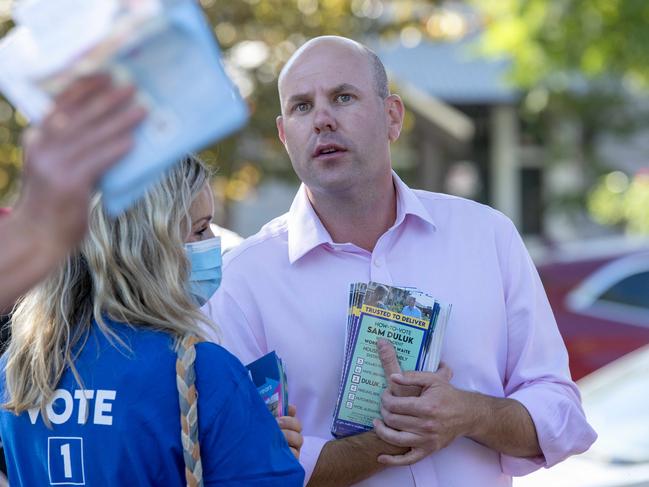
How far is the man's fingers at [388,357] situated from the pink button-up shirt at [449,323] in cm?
24

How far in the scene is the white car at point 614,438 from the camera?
471 cm

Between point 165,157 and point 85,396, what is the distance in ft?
3.45

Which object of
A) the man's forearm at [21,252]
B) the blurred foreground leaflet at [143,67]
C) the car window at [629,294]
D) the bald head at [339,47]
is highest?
the bald head at [339,47]

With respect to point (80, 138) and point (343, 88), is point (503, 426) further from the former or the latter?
point (80, 138)

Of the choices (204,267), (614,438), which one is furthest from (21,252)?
(614,438)

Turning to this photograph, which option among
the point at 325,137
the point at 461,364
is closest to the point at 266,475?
the point at 461,364

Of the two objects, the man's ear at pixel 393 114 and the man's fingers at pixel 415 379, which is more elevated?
the man's ear at pixel 393 114

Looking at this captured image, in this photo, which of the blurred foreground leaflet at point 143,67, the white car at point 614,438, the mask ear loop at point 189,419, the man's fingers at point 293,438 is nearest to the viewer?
the blurred foreground leaflet at point 143,67

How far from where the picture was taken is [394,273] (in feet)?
11.2

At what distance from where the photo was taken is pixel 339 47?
11.7ft

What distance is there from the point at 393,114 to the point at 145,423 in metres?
1.66

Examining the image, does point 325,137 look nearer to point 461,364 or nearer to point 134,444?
point 461,364

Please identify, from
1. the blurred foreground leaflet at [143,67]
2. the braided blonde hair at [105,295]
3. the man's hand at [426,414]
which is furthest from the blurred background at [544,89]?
the blurred foreground leaflet at [143,67]

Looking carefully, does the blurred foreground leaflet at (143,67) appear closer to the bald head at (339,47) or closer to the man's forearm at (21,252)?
the man's forearm at (21,252)
